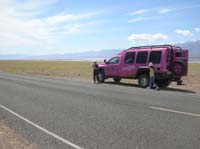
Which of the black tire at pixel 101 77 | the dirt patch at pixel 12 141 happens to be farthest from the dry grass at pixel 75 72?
the dirt patch at pixel 12 141

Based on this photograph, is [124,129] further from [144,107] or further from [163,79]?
[163,79]

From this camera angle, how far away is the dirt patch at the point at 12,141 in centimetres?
714

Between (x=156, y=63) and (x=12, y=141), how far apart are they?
14845 mm

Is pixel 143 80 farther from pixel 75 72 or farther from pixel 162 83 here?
pixel 75 72

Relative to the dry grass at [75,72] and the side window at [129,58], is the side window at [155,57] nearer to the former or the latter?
the side window at [129,58]

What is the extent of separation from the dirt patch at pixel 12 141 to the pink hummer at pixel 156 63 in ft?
44.5

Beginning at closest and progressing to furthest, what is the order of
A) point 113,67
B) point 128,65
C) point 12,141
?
point 12,141
point 128,65
point 113,67

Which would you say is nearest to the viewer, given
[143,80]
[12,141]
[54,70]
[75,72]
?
[12,141]

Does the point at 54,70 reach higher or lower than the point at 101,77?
lower

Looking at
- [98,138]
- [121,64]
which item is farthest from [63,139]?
[121,64]

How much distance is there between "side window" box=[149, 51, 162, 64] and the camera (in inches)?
838

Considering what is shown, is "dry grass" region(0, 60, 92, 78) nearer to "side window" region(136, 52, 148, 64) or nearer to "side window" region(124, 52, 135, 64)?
"side window" region(124, 52, 135, 64)

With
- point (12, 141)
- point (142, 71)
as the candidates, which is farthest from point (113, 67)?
point (12, 141)

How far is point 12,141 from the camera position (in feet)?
25.1
